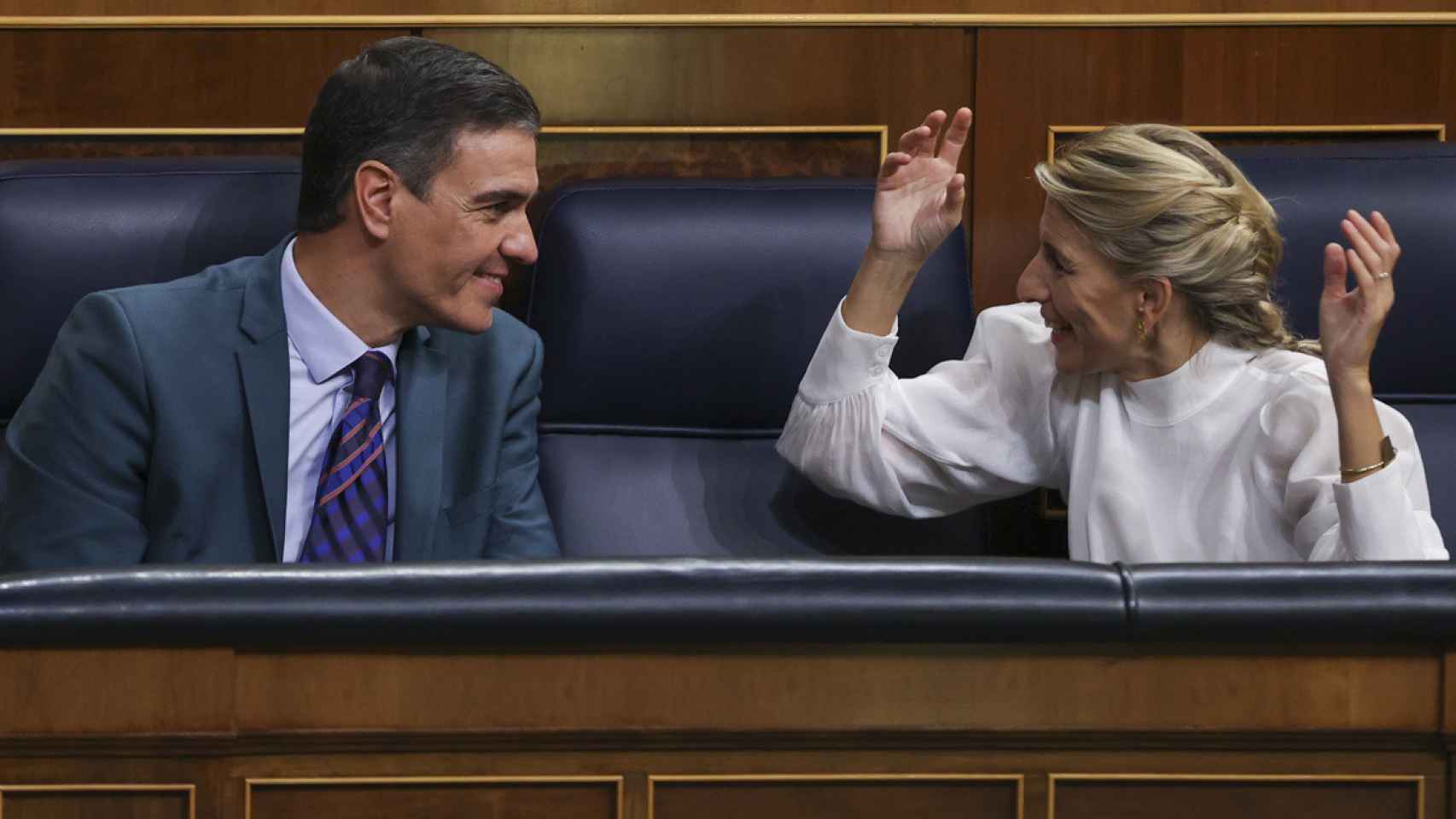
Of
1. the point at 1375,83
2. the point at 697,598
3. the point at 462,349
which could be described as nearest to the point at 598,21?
the point at 462,349

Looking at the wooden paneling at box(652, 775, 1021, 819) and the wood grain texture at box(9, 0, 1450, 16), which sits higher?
the wood grain texture at box(9, 0, 1450, 16)

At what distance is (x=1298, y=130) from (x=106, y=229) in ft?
4.12

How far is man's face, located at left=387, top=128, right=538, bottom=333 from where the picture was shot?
1467 millimetres

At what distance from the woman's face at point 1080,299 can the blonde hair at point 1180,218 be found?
14 mm

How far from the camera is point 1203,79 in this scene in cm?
187

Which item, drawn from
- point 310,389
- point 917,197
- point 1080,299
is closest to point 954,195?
point 917,197

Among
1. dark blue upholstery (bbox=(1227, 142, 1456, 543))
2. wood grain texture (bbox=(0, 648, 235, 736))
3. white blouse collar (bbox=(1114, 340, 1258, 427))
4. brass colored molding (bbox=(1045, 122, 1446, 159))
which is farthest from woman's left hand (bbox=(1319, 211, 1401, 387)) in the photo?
wood grain texture (bbox=(0, 648, 235, 736))

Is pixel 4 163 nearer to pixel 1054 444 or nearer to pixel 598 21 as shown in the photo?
pixel 598 21

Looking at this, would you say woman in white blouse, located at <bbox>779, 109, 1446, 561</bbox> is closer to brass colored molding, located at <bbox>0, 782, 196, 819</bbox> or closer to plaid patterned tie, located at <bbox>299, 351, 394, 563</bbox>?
plaid patterned tie, located at <bbox>299, 351, 394, 563</bbox>

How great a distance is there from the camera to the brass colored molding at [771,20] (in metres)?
1.83

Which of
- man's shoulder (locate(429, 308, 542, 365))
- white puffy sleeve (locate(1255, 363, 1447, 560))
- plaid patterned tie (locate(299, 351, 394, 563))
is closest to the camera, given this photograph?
white puffy sleeve (locate(1255, 363, 1447, 560))

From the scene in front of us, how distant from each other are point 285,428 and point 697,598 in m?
0.68

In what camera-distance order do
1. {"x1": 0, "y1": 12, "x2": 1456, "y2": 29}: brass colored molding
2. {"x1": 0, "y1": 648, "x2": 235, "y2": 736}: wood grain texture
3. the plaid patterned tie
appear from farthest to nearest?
{"x1": 0, "y1": 12, "x2": 1456, "y2": 29}: brass colored molding < the plaid patterned tie < {"x1": 0, "y1": 648, "x2": 235, "y2": 736}: wood grain texture

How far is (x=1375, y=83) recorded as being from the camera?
1890 millimetres
